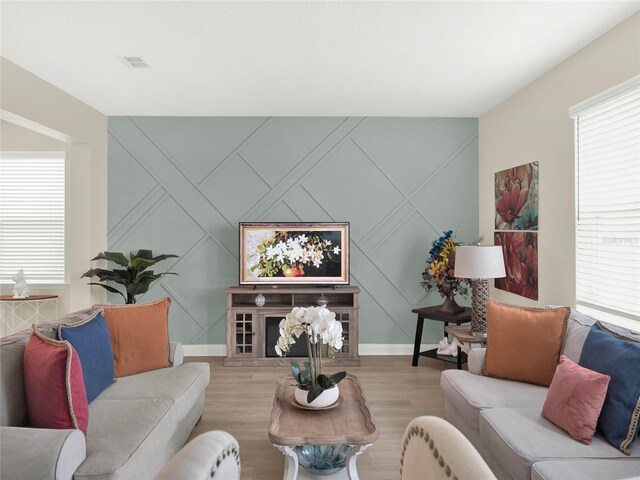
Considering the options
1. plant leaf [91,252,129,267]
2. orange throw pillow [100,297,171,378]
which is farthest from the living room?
orange throw pillow [100,297,171,378]

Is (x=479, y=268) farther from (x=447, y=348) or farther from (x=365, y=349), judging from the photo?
(x=365, y=349)

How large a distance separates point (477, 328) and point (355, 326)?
4.13ft

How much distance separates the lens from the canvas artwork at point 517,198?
3648 millimetres

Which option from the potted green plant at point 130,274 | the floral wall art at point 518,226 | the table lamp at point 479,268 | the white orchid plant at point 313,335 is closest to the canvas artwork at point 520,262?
the floral wall art at point 518,226

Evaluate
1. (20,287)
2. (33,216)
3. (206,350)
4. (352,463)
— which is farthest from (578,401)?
(33,216)

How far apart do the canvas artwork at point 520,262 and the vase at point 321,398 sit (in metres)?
2.24

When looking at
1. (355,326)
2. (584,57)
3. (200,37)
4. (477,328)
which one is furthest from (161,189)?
(584,57)

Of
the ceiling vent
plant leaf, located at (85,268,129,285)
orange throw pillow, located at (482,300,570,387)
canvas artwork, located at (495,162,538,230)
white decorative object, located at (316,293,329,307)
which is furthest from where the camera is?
white decorative object, located at (316,293,329,307)

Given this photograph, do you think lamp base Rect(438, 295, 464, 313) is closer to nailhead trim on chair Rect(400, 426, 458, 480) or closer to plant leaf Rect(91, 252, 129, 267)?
plant leaf Rect(91, 252, 129, 267)

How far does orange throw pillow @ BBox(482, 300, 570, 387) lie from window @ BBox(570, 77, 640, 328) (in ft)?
1.33

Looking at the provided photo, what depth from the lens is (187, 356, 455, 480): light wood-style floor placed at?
2.51 meters

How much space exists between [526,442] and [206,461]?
179cm

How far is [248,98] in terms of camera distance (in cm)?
411

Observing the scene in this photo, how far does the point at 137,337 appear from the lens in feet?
9.09
